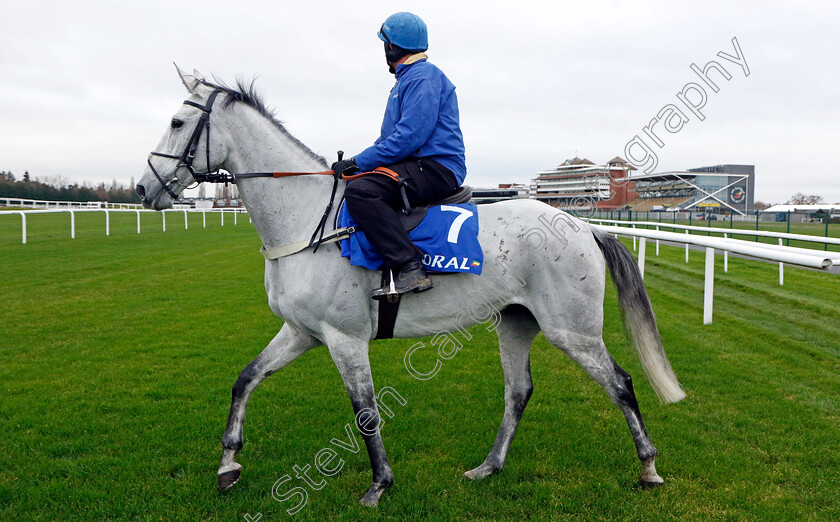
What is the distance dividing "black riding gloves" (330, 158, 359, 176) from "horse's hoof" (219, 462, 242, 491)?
74.1 inches

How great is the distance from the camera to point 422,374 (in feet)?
19.3

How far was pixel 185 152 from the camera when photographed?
3350 millimetres

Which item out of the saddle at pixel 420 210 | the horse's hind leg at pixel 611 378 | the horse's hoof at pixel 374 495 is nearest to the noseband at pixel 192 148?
the saddle at pixel 420 210

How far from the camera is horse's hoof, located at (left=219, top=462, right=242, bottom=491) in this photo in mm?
3445

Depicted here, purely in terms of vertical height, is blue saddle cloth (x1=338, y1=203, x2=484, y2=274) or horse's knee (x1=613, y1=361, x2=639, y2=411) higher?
blue saddle cloth (x1=338, y1=203, x2=484, y2=274)

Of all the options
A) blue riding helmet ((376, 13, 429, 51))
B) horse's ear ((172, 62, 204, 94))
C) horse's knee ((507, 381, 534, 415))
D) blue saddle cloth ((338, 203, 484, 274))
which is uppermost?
blue riding helmet ((376, 13, 429, 51))

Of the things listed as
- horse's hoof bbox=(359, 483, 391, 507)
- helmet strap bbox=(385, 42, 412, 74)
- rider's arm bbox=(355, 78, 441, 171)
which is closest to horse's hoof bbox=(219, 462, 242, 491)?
horse's hoof bbox=(359, 483, 391, 507)

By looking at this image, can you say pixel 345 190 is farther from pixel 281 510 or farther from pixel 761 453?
pixel 761 453

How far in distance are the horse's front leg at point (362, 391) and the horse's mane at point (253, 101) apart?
1150 mm

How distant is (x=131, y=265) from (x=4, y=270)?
8.28 feet

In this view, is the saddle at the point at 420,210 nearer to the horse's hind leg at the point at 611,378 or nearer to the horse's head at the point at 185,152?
the horse's hind leg at the point at 611,378

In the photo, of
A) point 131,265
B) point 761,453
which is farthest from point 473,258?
point 131,265

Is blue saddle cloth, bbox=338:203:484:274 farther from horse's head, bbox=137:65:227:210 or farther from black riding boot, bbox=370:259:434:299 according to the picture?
horse's head, bbox=137:65:227:210

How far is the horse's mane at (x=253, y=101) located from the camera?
345 cm
